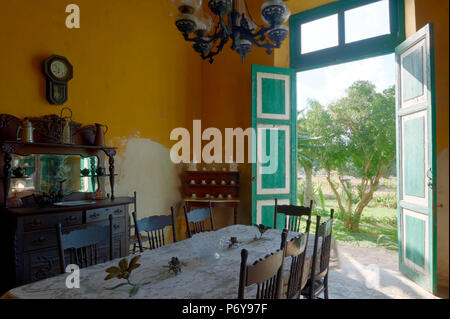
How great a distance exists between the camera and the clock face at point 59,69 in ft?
10.5

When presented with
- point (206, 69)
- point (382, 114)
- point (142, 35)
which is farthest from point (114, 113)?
point (382, 114)

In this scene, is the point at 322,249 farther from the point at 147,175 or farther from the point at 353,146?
the point at 353,146

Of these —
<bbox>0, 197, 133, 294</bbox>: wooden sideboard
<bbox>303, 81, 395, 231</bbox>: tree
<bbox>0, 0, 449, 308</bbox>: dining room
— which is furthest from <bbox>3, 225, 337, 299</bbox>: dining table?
<bbox>303, 81, 395, 231</bbox>: tree

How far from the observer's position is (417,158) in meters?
3.29

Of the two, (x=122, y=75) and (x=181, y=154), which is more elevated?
(x=122, y=75)

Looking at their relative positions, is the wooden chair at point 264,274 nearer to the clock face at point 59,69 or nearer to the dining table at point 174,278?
the dining table at point 174,278

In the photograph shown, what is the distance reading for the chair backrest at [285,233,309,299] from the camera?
154 cm

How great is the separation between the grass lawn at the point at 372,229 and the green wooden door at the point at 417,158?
229cm

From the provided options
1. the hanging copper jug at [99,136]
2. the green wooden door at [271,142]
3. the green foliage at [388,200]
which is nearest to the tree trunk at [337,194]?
the green foliage at [388,200]

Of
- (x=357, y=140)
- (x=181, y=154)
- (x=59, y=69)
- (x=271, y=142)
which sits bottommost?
(x=181, y=154)

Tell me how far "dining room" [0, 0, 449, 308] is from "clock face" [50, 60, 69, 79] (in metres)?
0.01

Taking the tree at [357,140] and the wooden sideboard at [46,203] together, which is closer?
the wooden sideboard at [46,203]

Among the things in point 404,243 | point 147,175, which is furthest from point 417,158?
point 147,175

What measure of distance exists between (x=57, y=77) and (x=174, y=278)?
2.79 m
